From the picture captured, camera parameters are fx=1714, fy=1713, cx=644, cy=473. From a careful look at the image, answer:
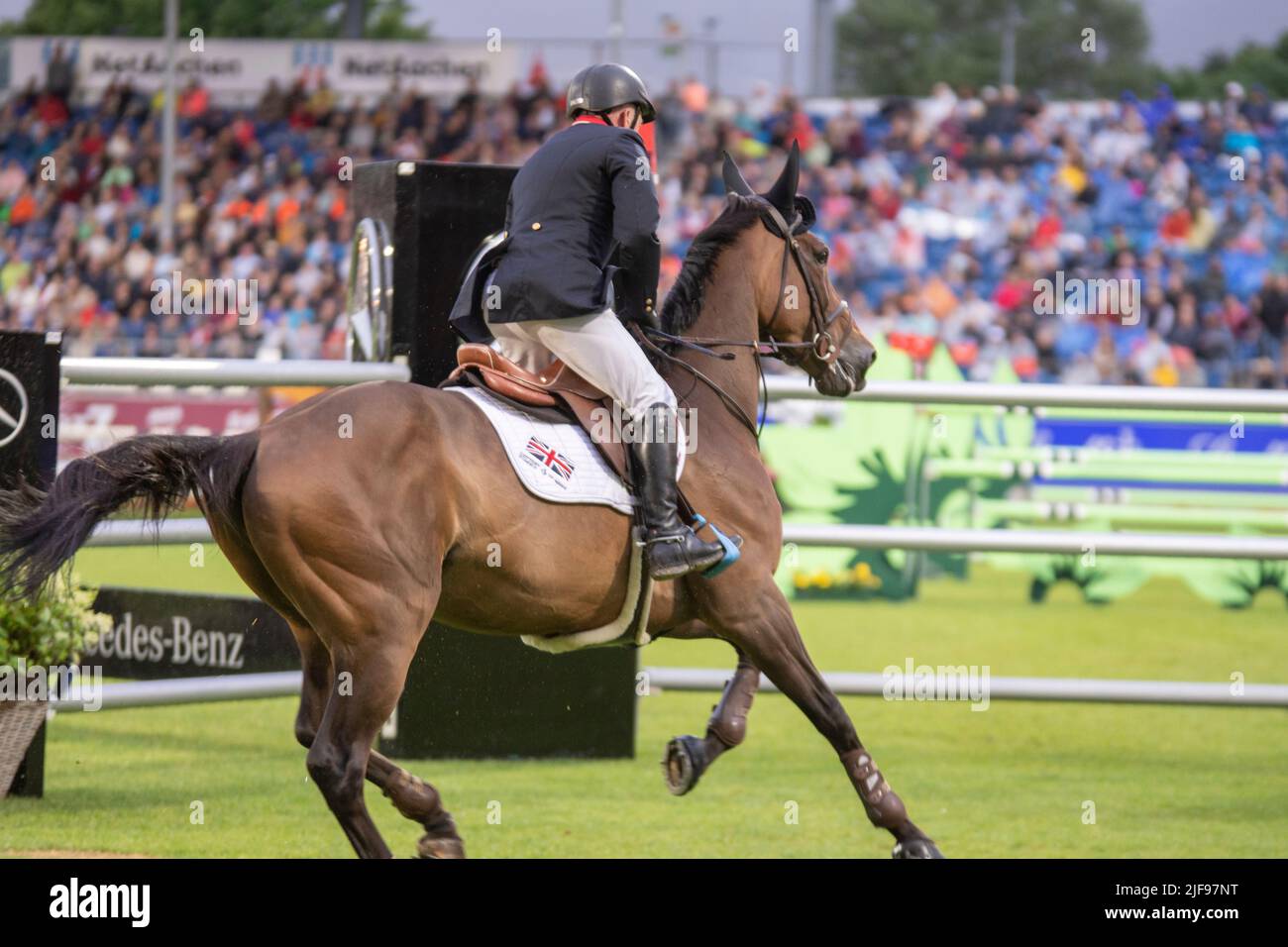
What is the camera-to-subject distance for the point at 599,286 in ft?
16.6

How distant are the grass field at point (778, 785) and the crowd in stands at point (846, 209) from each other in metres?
11.0

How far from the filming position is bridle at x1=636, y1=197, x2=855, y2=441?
18.0 feet

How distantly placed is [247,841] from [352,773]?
1269mm

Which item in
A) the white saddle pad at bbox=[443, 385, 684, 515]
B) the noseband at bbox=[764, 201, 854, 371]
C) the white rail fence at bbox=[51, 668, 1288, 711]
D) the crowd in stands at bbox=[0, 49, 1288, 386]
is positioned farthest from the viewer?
the crowd in stands at bbox=[0, 49, 1288, 386]

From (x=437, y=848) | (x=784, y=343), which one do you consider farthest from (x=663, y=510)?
(x=437, y=848)

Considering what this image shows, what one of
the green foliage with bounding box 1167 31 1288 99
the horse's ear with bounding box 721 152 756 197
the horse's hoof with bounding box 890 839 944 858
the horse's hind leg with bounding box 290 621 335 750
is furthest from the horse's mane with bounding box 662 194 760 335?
the green foliage with bounding box 1167 31 1288 99

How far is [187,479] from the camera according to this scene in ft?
15.1

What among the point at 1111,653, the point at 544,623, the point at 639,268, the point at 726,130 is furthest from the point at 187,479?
the point at 726,130

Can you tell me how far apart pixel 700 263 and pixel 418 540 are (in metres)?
1.58

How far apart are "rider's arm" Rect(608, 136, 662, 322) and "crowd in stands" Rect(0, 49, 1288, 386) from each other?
46.9 feet

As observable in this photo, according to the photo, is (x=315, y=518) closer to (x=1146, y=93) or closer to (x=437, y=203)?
(x=437, y=203)

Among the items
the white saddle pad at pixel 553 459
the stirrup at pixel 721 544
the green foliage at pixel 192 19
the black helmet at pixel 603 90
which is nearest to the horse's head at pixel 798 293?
the black helmet at pixel 603 90

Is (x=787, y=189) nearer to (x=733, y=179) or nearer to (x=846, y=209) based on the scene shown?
(x=733, y=179)

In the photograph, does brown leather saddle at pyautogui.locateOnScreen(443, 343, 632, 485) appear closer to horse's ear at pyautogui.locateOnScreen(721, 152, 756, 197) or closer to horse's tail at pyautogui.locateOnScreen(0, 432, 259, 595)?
horse's tail at pyautogui.locateOnScreen(0, 432, 259, 595)
